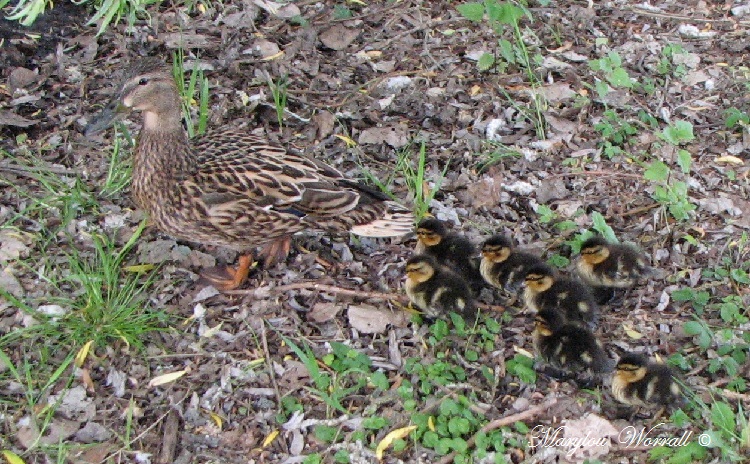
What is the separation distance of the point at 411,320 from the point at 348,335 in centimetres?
27

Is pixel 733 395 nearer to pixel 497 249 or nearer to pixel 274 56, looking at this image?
pixel 497 249

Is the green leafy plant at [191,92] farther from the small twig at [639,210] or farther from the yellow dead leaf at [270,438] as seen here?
the small twig at [639,210]

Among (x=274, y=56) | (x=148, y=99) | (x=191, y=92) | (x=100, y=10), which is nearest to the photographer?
(x=148, y=99)

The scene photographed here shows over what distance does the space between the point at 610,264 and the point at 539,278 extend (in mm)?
336

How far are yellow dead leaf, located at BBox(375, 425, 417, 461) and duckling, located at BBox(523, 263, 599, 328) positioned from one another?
72cm

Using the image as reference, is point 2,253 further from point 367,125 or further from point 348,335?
point 367,125

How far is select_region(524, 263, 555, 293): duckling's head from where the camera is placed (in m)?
3.34

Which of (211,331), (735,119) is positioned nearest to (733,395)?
(735,119)

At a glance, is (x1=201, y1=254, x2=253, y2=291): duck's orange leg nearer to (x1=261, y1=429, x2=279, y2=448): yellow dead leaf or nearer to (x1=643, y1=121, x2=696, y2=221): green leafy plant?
(x1=261, y1=429, x2=279, y2=448): yellow dead leaf

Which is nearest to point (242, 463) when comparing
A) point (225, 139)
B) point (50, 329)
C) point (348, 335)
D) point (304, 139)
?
point (348, 335)

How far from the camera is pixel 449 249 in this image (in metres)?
3.60

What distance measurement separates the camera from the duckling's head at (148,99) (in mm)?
3420

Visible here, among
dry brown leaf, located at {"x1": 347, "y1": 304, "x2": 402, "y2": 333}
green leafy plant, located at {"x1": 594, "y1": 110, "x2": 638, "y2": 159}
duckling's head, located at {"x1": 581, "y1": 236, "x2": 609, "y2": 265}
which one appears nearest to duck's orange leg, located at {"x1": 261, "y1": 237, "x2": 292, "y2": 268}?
dry brown leaf, located at {"x1": 347, "y1": 304, "x2": 402, "y2": 333}

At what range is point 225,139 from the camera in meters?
3.66
